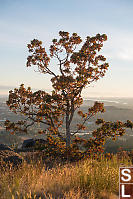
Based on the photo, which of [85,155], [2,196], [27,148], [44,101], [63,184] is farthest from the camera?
[27,148]

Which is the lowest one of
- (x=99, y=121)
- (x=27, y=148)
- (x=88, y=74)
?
(x=27, y=148)

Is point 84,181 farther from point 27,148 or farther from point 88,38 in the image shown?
point 27,148

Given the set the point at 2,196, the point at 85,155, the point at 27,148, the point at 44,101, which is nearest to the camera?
the point at 2,196

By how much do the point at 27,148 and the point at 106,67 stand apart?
349 inches

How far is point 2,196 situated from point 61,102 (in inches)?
291

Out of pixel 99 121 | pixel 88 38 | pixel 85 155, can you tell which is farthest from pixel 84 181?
pixel 88 38

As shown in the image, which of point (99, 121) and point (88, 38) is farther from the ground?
point (88, 38)

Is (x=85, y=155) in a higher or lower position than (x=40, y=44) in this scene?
lower

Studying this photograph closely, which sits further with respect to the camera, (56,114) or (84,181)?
(56,114)

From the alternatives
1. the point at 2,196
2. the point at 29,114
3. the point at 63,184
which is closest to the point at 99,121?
the point at 29,114

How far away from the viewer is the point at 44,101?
1194cm

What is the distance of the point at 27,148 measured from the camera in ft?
54.3

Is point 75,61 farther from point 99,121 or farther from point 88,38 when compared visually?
point 99,121

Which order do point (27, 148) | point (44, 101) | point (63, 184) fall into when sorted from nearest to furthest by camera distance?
1. point (63, 184)
2. point (44, 101)
3. point (27, 148)
